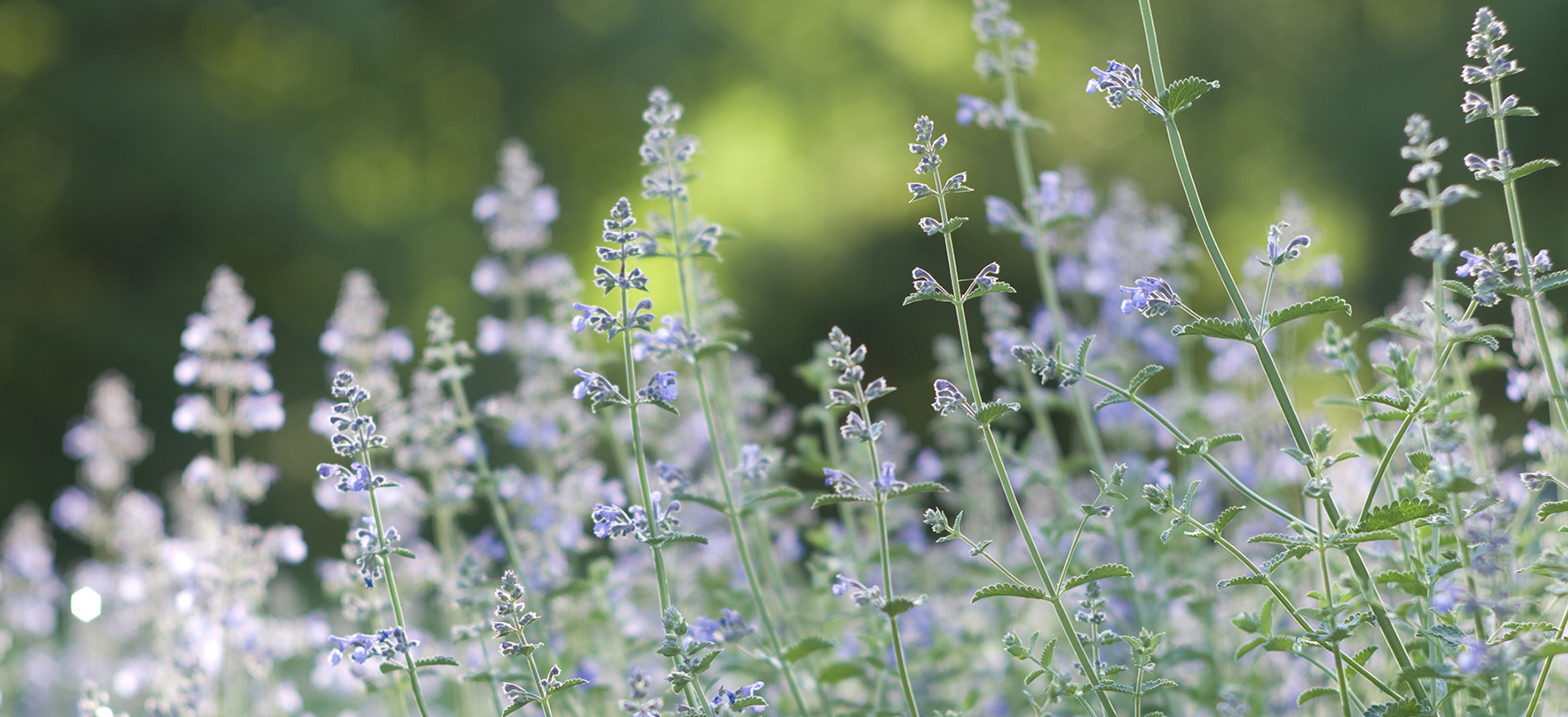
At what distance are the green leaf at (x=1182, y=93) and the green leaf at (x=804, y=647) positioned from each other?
1.04 metres

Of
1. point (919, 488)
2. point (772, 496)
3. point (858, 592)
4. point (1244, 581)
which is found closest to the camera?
point (1244, 581)

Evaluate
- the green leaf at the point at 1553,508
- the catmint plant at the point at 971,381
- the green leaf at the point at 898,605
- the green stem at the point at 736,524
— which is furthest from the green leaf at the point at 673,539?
the green leaf at the point at 1553,508

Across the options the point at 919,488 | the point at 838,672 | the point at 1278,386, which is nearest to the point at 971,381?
the point at 919,488

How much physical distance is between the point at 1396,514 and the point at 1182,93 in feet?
2.20

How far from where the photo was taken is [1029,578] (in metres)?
4.01

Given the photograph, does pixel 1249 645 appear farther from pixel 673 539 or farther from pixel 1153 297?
pixel 673 539

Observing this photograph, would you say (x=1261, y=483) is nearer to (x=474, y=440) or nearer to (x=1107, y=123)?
(x=474, y=440)

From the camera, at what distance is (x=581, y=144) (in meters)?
12.1

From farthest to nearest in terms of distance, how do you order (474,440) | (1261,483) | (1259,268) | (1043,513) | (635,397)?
(1043,513) → (1259,268) → (1261,483) → (474,440) → (635,397)

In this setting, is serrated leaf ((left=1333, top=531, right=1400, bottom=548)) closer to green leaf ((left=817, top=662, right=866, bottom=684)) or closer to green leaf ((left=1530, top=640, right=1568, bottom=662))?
green leaf ((left=1530, top=640, right=1568, bottom=662))

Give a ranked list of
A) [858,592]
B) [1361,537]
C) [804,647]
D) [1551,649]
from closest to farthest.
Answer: [1551,649], [1361,537], [858,592], [804,647]

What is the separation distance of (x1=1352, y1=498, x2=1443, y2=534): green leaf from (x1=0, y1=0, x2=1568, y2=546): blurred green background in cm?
897

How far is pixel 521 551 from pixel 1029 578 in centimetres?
166

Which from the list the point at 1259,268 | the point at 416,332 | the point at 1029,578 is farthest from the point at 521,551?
the point at 416,332
